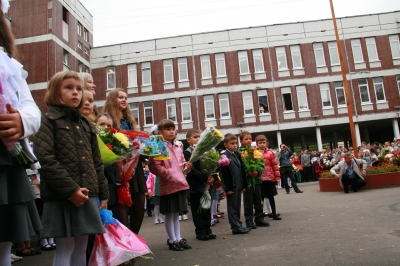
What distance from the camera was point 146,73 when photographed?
3319cm

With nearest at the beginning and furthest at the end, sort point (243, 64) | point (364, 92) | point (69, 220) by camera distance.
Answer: point (69, 220)
point (364, 92)
point (243, 64)

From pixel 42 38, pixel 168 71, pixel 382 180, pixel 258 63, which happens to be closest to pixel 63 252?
pixel 382 180

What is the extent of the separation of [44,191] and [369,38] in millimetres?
34645

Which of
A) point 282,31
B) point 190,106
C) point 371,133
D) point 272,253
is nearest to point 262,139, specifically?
point 272,253

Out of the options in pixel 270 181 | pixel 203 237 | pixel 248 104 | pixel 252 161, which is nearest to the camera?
pixel 203 237

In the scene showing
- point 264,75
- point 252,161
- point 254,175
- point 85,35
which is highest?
point 85,35

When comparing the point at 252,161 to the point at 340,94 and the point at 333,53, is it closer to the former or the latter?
the point at 340,94

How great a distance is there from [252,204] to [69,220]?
4743 millimetres

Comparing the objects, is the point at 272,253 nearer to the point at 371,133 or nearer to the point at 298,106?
the point at 298,106

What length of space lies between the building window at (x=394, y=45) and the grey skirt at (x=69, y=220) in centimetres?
3506

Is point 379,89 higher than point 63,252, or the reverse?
point 379,89

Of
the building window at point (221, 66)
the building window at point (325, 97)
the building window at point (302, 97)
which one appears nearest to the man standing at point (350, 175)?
the building window at point (302, 97)

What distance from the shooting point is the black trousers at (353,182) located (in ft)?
40.9

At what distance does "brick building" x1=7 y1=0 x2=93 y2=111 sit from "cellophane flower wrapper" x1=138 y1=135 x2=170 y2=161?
24.3 metres
